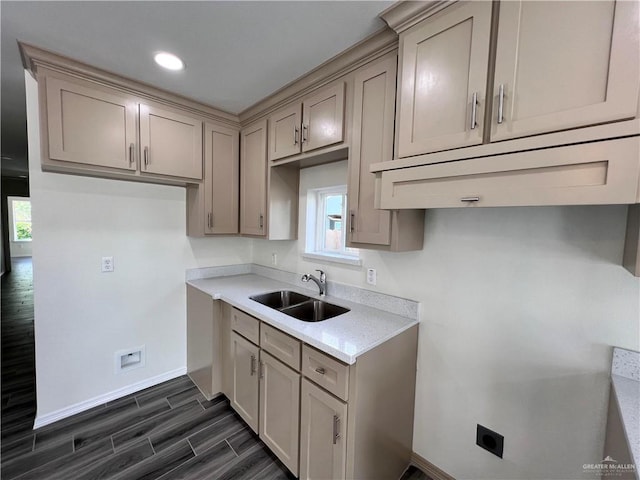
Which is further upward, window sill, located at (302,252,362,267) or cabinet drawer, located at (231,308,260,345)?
window sill, located at (302,252,362,267)

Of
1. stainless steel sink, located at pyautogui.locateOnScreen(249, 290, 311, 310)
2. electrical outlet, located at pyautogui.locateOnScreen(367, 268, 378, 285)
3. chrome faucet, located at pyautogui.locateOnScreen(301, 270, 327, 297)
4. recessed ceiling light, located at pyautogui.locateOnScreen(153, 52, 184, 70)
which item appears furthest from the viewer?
stainless steel sink, located at pyautogui.locateOnScreen(249, 290, 311, 310)

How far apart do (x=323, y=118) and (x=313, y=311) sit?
1388 millimetres

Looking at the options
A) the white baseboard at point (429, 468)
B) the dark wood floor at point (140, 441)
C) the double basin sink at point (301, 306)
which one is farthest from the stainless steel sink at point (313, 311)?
the white baseboard at point (429, 468)

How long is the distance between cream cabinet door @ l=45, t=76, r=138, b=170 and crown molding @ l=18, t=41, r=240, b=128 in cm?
7

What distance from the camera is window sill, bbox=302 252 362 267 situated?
197 cm

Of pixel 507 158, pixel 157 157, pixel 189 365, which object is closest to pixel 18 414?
pixel 189 365

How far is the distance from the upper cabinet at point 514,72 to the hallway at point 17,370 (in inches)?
122

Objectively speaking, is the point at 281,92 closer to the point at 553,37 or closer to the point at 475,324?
the point at 553,37

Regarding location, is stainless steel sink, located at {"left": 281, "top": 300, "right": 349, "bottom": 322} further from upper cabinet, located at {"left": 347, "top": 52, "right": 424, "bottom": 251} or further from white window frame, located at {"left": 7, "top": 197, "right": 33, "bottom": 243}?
white window frame, located at {"left": 7, "top": 197, "right": 33, "bottom": 243}

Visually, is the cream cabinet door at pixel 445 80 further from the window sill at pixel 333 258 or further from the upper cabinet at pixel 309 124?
the window sill at pixel 333 258

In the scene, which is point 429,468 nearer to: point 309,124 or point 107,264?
point 309,124

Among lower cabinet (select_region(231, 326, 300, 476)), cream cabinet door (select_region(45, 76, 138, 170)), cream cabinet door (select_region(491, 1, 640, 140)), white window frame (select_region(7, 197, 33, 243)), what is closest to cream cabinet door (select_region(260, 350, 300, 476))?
lower cabinet (select_region(231, 326, 300, 476))

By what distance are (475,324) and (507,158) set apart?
90 cm

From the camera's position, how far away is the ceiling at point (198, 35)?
1.25 metres
